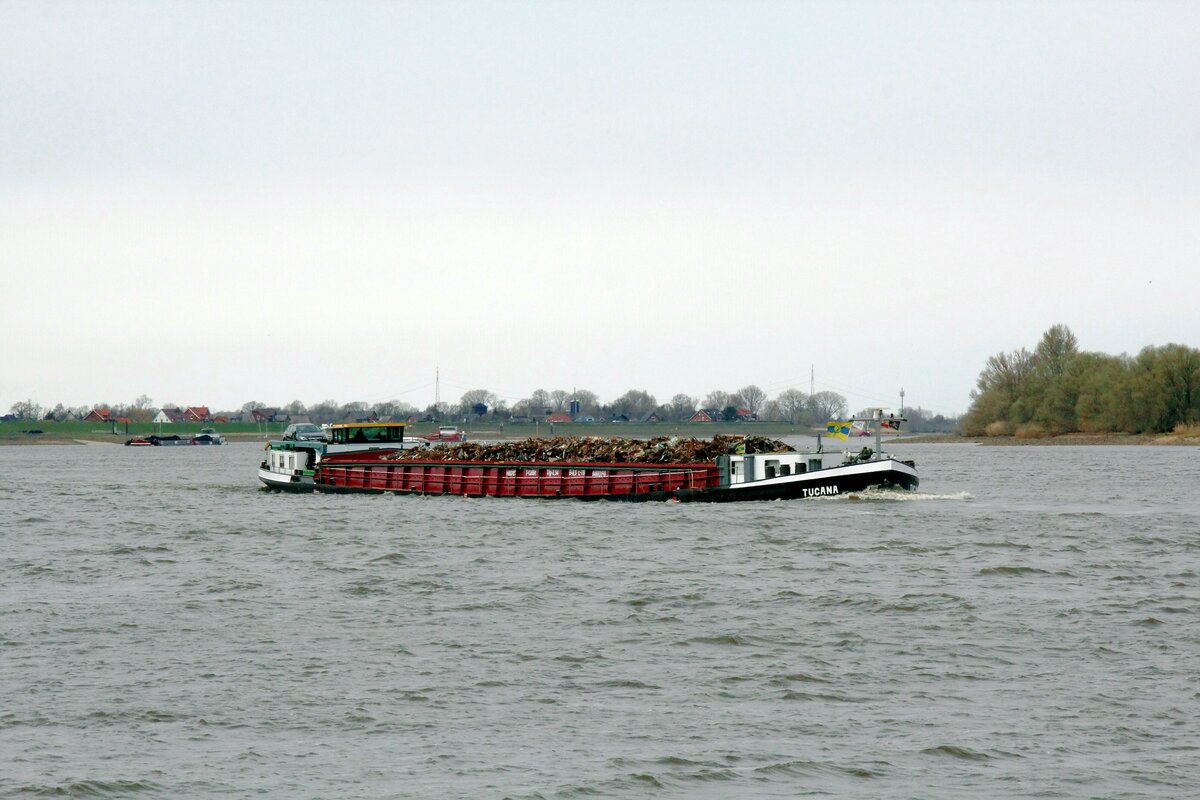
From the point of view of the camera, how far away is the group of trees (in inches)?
6009

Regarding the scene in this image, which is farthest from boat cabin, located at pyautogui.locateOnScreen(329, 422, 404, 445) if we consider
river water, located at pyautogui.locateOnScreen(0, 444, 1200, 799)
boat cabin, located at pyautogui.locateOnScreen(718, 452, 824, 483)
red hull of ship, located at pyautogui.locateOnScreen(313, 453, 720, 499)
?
river water, located at pyautogui.locateOnScreen(0, 444, 1200, 799)

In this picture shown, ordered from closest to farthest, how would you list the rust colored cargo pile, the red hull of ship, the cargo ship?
the cargo ship < the red hull of ship < the rust colored cargo pile

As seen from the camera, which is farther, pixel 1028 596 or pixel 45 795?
pixel 1028 596

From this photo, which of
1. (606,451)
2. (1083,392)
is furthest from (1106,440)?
(606,451)

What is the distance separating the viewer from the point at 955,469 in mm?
102562

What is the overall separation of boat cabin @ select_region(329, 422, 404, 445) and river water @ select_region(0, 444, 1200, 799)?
30792 millimetres

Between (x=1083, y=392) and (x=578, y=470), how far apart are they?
113 meters

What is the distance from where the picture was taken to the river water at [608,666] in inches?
613

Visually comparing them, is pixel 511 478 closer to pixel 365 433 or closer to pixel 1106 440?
pixel 365 433

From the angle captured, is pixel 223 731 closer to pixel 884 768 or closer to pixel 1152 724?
pixel 884 768

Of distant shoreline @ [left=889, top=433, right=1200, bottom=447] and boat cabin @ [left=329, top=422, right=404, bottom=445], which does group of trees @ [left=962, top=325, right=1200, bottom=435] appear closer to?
distant shoreline @ [left=889, top=433, right=1200, bottom=447]

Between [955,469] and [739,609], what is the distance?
3102 inches

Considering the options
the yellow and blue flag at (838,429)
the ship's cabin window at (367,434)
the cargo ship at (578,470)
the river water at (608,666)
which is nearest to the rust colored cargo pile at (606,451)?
the cargo ship at (578,470)

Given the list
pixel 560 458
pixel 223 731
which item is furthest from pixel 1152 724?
pixel 560 458
